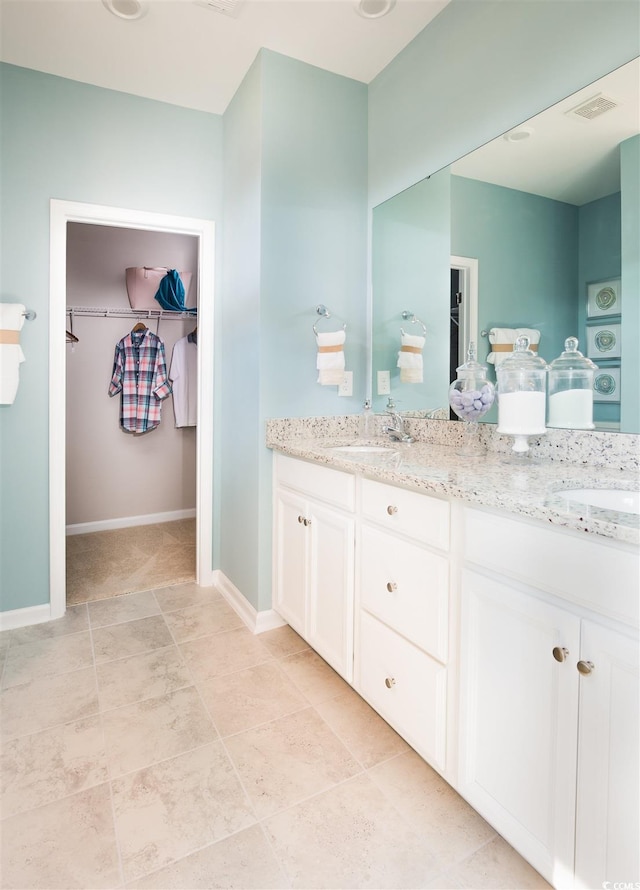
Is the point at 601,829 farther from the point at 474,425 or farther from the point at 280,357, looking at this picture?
the point at 280,357

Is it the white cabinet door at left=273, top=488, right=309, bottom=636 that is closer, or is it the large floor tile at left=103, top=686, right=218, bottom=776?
the large floor tile at left=103, top=686, right=218, bottom=776

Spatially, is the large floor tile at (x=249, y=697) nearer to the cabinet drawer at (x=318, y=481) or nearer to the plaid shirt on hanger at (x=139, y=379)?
the cabinet drawer at (x=318, y=481)

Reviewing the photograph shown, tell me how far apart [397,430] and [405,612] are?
1018 millimetres

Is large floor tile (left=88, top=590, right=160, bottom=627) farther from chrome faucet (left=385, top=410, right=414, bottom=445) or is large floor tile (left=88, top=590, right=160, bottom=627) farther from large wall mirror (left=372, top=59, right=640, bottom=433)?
large wall mirror (left=372, top=59, right=640, bottom=433)

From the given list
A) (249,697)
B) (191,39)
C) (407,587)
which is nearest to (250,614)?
(249,697)

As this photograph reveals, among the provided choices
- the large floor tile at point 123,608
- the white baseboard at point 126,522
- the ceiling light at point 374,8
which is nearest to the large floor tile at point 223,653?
the large floor tile at point 123,608

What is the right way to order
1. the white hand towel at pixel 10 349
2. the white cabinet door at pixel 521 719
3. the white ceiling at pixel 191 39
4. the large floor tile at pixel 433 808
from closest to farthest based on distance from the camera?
the white cabinet door at pixel 521 719
the large floor tile at pixel 433 808
the white ceiling at pixel 191 39
the white hand towel at pixel 10 349

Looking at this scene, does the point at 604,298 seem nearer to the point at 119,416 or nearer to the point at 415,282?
the point at 415,282

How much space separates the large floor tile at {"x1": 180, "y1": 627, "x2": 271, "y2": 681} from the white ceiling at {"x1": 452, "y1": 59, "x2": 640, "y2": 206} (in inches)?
84.0

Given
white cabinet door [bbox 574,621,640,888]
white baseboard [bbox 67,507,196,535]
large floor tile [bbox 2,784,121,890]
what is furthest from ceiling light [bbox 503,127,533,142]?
white baseboard [bbox 67,507,196,535]

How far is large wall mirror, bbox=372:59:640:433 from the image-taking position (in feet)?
4.76

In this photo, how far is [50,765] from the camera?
154 cm

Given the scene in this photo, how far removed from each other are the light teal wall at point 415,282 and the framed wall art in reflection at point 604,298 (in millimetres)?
662

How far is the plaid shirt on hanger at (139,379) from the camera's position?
3.98 meters
